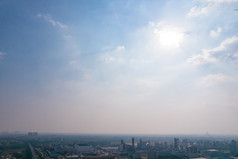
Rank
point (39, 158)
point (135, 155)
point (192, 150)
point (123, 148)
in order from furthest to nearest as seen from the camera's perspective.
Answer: point (123, 148)
point (192, 150)
point (135, 155)
point (39, 158)

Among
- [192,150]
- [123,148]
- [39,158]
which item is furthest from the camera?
[123,148]

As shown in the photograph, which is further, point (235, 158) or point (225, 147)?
point (225, 147)

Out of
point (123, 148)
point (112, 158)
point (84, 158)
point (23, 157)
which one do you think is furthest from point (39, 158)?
point (123, 148)

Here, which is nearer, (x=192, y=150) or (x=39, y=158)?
(x=39, y=158)

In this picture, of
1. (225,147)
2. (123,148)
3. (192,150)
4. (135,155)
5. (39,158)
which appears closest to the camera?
(39,158)

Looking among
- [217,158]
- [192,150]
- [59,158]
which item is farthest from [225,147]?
[59,158]

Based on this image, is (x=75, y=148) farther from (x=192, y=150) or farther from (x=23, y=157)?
(x=192, y=150)

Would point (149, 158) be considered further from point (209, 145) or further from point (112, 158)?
point (209, 145)

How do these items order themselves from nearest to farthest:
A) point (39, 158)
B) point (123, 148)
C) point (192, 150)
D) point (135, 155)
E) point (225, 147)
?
point (39, 158) → point (135, 155) → point (192, 150) → point (123, 148) → point (225, 147)
